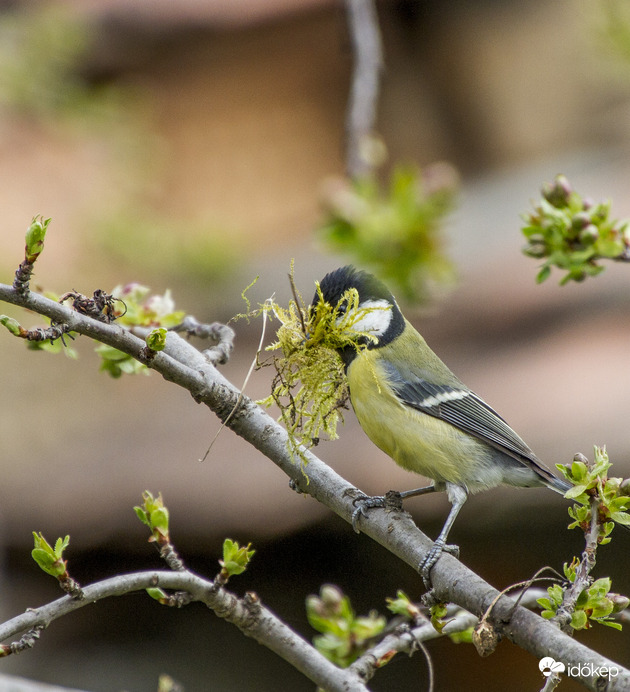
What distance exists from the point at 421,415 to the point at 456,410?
0.17 m

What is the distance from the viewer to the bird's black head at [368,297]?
2.39 meters

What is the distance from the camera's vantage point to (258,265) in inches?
245

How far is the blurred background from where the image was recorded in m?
4.38

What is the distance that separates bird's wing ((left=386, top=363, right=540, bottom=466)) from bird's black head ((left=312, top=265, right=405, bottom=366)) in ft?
0.59

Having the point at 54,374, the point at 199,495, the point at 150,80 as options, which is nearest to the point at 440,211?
the point at 199,495

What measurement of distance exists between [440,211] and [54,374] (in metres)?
3.93

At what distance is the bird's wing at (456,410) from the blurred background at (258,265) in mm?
289

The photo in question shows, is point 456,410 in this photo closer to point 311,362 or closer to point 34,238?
point 311,362

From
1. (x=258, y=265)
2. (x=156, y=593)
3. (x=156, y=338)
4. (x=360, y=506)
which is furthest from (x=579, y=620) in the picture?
(x=258, y=265)

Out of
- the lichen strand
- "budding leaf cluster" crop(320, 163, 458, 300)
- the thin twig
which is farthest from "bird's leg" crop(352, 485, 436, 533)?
the thin twig

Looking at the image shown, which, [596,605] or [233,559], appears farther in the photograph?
[233,559]

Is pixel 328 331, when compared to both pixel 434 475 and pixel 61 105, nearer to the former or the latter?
pixel 434 475

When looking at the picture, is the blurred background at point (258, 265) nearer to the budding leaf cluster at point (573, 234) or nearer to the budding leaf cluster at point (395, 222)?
the budding leaf cluster at point (395, 222)

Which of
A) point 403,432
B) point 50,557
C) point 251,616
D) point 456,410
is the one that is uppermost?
point 456,410
